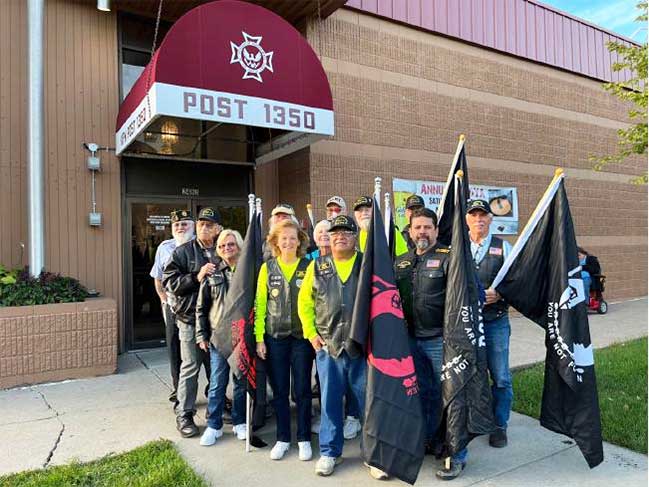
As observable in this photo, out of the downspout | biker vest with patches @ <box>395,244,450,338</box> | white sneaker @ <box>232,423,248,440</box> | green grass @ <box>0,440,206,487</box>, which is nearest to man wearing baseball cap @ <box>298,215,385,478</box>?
biker vest with patches @ <box>395,244,450,338</box>

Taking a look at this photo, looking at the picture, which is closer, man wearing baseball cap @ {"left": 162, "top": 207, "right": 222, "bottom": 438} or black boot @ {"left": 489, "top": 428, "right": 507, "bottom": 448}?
black boot @ {"left": 489, "top": 428, "right": 507, "bottom": 448}

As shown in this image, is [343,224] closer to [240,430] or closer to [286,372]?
[286,372]

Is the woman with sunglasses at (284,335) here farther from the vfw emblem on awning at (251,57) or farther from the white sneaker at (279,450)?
the vfw emblem on awning at (251,57)

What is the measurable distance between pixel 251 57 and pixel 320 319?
13.2ft

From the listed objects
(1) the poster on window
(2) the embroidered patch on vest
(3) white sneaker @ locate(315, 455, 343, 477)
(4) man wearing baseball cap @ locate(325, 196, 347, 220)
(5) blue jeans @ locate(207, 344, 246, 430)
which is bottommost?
(3) white sneaker @ locate(315, 455, 343, 477)

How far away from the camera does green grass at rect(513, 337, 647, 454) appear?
4.12 metres

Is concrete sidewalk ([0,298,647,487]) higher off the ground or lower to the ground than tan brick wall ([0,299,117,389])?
lower

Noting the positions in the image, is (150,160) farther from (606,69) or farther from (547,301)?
(606,69)

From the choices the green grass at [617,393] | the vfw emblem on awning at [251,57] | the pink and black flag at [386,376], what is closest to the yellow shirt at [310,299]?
the pink and black flag at [386,376]

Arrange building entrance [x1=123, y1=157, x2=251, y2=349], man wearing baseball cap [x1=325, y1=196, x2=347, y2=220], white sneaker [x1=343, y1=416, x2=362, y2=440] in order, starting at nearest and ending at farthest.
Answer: white sneaker [x1=343, y1=416, x2=362, y2=440], man wearing baseball cap [x1=325, y1=196, x2=347, y2=220], building entrance [x1=123, y1=157, x2=251, y2=349]

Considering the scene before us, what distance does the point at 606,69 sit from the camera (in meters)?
13.6

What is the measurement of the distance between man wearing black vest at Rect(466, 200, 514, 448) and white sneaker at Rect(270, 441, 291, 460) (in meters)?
1.70

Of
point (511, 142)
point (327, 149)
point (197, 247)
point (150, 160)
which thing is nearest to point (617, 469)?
point (197, 247)

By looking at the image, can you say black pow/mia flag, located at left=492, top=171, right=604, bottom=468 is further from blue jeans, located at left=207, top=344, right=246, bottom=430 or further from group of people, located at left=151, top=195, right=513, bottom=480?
blue jeans, located at left=207, top=344, right=246, bottom=430
